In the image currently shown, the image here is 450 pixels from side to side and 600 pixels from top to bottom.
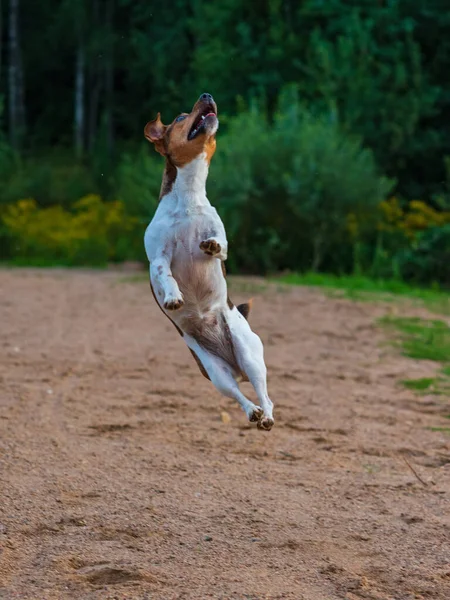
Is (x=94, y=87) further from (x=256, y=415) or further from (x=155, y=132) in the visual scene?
(x=256, y=415)

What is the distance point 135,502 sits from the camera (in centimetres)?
559

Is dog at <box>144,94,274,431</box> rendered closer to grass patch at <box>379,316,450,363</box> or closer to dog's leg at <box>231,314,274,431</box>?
dog's leg at <box>231,314,274,431</box>

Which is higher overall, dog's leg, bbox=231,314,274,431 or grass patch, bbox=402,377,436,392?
dog's leg, bbox=231,314,274,431

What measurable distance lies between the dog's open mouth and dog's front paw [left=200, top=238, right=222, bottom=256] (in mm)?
462

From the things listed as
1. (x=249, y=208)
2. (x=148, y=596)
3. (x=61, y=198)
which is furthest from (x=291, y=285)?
(x=148, y=596)

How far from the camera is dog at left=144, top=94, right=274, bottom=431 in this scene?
13.6 ft

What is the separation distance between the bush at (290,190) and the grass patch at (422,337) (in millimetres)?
4530

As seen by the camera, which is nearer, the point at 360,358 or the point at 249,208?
the point at 360,358

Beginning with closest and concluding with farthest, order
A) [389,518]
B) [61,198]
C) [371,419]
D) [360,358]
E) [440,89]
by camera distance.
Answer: [389,518] < [371,419] < [360,358] < [440,89] < [61,198]

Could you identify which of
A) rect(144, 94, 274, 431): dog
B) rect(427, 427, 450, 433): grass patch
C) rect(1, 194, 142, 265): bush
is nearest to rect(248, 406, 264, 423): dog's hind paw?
rect(144, 94, 274, 431): dog

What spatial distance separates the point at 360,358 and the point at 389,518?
4623 mm

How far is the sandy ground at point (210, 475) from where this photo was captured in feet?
15.1

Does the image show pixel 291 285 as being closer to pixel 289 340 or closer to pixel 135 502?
pixel 289 340

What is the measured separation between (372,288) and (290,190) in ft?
7.22
